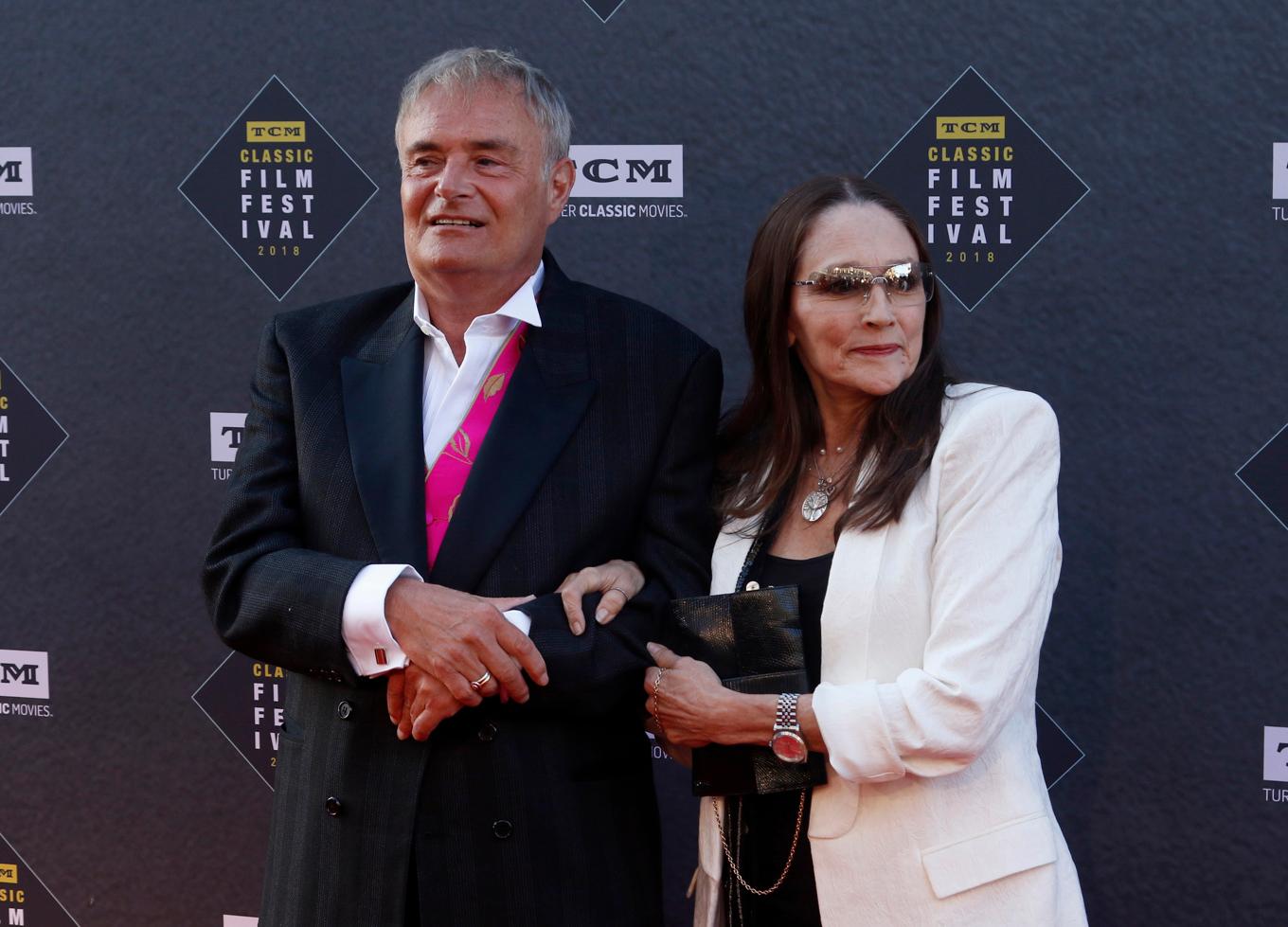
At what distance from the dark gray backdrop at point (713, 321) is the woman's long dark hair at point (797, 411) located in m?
0.63

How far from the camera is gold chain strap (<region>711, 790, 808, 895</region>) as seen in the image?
5.98ft

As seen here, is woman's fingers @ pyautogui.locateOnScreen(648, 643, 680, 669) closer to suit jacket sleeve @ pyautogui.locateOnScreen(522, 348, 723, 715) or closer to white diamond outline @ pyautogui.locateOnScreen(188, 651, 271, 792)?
suit jacket sleeve @ pyautogui.locateOnScreen(522, 348, 723, 715)

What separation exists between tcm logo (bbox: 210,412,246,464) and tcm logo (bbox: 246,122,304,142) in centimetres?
61

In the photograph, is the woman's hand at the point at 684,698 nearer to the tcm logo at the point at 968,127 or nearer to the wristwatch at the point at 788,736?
the wristwatch at the point at 788,736

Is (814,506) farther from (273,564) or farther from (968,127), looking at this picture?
(968,127)

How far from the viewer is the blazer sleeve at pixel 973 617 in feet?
5.40

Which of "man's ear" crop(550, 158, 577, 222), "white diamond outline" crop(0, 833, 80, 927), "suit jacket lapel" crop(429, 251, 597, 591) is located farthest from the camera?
"white diamond outline" crop(0, 833, 80, 927)

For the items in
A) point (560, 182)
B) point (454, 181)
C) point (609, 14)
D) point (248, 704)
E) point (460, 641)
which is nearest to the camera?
point (460, 641)

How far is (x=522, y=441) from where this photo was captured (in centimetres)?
177

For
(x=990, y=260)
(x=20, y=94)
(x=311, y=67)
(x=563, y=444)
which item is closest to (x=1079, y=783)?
(x=990, y=260)

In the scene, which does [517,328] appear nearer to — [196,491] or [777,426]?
[777,426]

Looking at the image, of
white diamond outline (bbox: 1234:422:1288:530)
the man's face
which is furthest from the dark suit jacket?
white diamond outline (bbox: 1234:422:1288:530)

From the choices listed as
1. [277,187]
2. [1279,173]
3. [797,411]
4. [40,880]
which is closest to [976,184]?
[1279,173]

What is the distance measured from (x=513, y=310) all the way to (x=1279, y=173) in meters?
1.54
